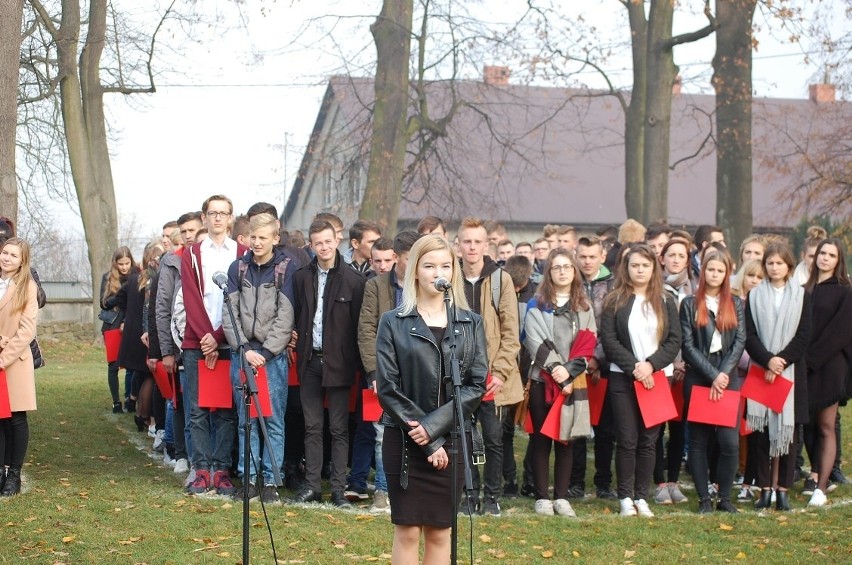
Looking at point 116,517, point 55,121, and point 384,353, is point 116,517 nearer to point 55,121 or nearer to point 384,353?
point 384,353

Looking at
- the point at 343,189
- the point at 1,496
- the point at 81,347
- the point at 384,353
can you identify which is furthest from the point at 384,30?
the point at 384,353

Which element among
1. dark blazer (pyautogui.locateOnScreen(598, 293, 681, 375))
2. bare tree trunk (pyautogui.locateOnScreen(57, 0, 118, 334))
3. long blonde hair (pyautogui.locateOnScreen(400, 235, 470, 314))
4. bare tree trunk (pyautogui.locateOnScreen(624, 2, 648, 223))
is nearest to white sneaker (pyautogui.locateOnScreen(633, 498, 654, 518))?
dark blazer (pyautogui.locateOnScreen(598, 293, 681, 375))

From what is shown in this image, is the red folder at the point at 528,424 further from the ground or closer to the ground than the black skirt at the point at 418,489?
closer to the ground

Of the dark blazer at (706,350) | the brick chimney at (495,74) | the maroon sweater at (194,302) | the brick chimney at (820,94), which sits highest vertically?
the brick chimney at (820,94)

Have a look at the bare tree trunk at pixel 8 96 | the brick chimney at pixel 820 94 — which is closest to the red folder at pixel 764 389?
the bare tree trunk at pixel 8 96

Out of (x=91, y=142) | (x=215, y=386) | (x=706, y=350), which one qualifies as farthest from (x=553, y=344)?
(x=91, y=142)

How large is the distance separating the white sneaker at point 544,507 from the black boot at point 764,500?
175 centimetres

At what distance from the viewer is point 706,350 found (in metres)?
9.32

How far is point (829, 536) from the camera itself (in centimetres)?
819

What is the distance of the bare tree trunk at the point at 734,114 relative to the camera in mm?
20141

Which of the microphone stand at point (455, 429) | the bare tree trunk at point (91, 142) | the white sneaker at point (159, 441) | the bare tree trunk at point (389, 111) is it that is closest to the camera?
the microphone stand at point (455, 429)

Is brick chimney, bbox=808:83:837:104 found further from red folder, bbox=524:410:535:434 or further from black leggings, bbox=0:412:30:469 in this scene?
black leggings, bbox=0:412:30:469

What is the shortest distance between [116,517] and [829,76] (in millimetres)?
19852

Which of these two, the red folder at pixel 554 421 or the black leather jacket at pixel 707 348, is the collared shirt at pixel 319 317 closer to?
the red folder at pixel 554 421
